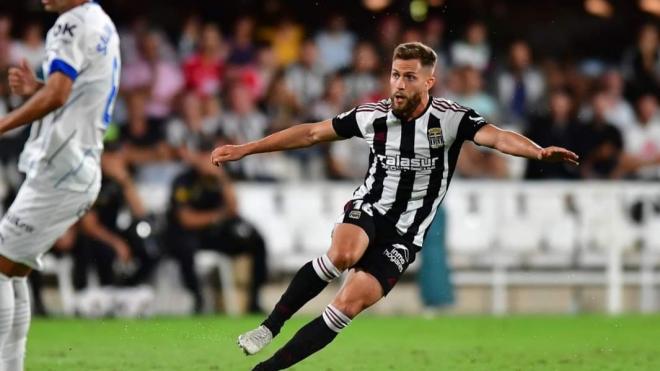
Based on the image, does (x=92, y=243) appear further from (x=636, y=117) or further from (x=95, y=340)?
(x=636, y=117)

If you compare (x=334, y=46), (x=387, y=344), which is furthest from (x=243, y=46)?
(x=387, y=344)

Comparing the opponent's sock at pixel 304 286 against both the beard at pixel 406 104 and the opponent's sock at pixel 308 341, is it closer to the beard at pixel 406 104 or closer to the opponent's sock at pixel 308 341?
the opponent's sock at pixel 308 341

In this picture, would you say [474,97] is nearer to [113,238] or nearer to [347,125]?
[113,238]

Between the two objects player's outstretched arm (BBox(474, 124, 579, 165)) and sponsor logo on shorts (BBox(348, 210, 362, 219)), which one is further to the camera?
sponsor logo on shorts (BBox(348, 210, 362, 219))

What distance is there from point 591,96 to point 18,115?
12.2 m

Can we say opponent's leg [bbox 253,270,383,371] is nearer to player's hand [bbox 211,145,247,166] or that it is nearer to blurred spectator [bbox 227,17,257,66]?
player's hand [bbox 211,145,247,166]

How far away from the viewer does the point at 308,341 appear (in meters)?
7.77

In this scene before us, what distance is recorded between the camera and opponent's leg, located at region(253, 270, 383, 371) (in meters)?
7.68

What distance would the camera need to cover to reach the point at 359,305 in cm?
794

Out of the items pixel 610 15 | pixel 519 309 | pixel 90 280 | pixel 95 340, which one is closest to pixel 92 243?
pixel 90 280

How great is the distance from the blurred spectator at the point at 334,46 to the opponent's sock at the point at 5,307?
34.6ft

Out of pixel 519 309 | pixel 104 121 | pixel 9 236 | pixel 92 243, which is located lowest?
pixel 519 309

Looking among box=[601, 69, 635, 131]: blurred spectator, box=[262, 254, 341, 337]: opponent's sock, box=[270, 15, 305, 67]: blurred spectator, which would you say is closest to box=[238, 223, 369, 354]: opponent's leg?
box=[262, 254, 341, 337]: opponent's sock

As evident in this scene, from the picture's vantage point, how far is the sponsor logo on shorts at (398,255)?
8180 millimetres
